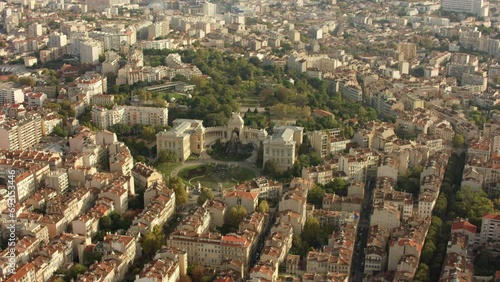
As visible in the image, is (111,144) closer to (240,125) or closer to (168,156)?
(168,156)

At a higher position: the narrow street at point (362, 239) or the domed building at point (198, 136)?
the domed building at point (198, 136)

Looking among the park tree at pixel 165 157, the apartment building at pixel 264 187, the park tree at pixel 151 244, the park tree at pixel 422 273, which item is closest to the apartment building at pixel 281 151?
the apartment building at pixel 264 187

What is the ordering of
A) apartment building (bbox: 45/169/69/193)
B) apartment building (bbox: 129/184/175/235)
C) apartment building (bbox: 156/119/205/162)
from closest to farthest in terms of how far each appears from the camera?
apartment building (bbox: 129/184/175/235) → apartment building (bbox: 45/169/69/193) → apartment building (bbox: 156/119/205/162)

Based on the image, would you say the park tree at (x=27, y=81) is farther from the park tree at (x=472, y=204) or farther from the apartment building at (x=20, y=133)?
the park tree at (x=472, y=204)

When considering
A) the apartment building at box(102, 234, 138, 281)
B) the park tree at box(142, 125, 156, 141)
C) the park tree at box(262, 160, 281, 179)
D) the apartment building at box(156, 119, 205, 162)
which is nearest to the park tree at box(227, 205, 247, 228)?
the apartment building at box(102, 234, 138, 281)

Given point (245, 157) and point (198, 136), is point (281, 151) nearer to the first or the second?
point (245, 157)

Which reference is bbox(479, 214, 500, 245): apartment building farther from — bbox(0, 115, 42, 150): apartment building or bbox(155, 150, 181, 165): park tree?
bbox(0, 115, 42, 150): apartment building

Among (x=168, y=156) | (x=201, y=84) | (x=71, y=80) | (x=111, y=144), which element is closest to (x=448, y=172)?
(x=168, y=156)
